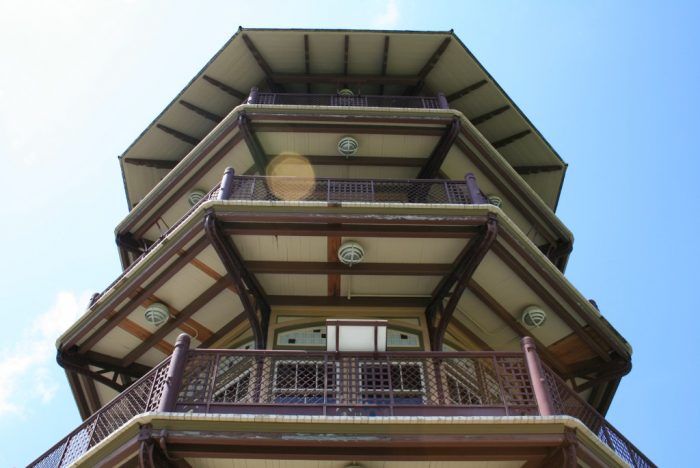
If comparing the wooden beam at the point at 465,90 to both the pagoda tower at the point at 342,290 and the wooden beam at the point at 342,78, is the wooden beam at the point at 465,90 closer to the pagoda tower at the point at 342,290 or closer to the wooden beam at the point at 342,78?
the pagoda tower at the point at 342,290

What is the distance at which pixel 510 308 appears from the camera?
572 inches

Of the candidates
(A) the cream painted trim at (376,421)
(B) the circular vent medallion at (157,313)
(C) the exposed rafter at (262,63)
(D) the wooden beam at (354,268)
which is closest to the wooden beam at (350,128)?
(C) the exposed rafter at (262,63)

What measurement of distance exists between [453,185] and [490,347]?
3708 mm

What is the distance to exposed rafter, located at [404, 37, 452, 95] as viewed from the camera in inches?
735

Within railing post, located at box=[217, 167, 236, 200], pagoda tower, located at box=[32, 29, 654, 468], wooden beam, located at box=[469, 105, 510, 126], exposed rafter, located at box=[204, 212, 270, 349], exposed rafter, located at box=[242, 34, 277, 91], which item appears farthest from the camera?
wooden beam, located at box=[469, 105, 510, 126]

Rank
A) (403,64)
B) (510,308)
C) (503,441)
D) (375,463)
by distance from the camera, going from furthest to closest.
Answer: (403,64)
(510,308)
(375,463)
(503,441)

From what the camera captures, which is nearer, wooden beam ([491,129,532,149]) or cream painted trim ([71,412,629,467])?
cream painted trim ([71,412,629,467])

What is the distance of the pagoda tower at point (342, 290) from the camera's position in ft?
30.6

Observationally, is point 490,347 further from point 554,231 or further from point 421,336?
point 554,231

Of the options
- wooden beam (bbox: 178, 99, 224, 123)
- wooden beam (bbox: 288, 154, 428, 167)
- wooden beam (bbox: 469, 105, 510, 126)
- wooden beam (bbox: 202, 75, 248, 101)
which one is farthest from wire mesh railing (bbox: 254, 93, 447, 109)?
wooden beam (bbox: 178, 99, 224, 123)

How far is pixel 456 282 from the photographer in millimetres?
13828

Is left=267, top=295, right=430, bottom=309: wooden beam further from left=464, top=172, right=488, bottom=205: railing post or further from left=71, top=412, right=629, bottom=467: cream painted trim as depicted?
left=71, top=412, right=629, bottom=467: cream painted trim

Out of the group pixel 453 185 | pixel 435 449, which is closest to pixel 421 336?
pixel 453 185

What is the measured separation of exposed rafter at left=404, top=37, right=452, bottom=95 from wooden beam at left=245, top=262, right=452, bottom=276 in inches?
299
